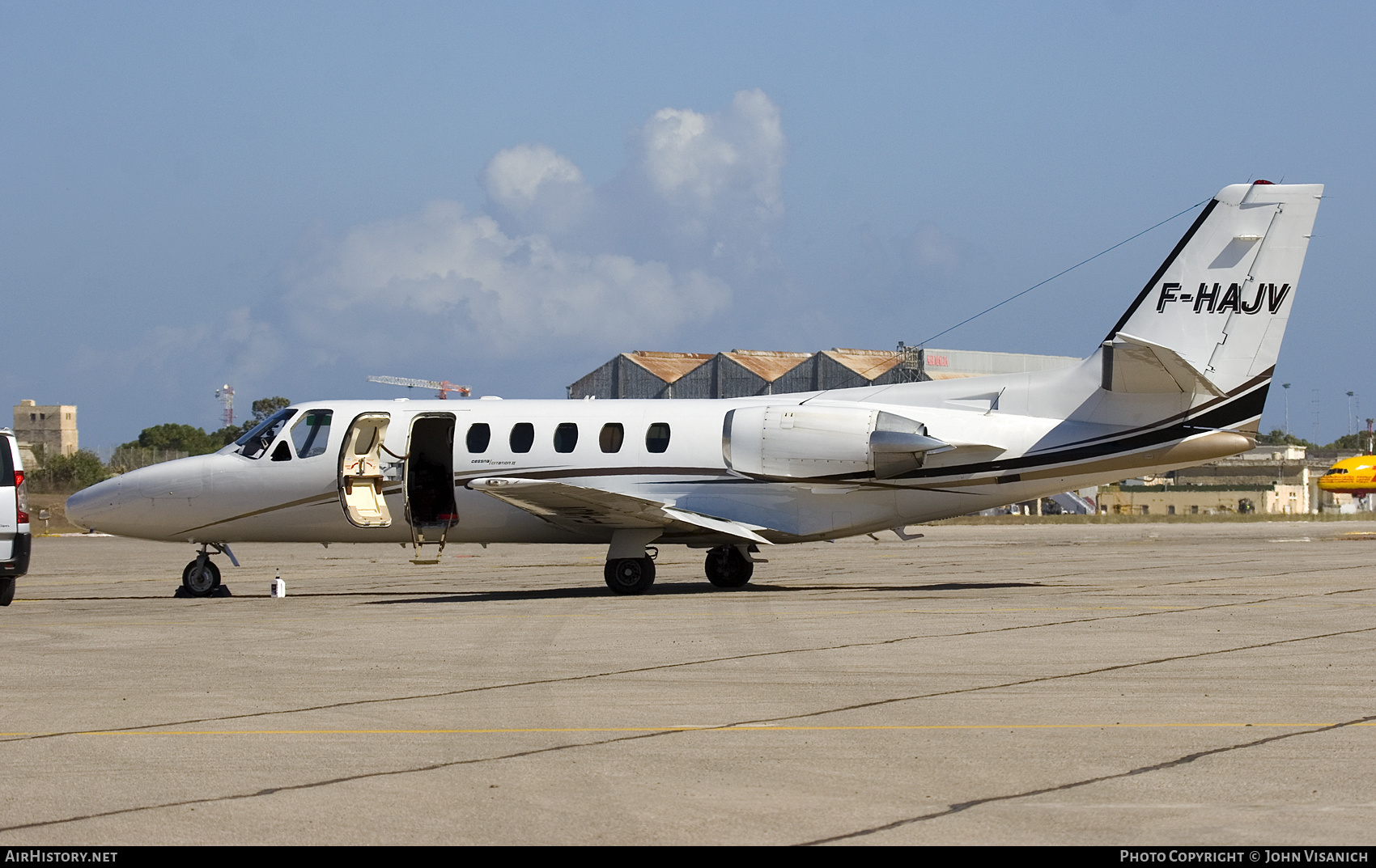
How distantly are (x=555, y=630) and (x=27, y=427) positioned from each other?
112m

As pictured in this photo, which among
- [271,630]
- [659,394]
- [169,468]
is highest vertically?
[659,394]

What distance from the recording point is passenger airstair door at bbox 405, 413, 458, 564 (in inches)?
848

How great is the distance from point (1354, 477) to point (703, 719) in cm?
6472

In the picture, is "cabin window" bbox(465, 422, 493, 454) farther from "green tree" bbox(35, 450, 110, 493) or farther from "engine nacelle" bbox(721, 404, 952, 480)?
"green tree" bbox(35, 450, 110, 493)

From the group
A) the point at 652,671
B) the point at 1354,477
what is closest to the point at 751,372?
the point at 1354,477

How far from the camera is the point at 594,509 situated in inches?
795

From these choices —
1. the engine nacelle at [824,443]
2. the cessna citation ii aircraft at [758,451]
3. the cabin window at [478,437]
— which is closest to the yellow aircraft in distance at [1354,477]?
the cessna citation ii aircraft at [758,451]

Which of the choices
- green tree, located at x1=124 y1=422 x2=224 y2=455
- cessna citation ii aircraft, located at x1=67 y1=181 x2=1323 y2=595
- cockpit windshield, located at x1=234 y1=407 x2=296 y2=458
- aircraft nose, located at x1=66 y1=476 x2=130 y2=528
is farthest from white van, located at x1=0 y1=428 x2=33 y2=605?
green tree, located at x1=124 y1=422 x2=224 y2=455

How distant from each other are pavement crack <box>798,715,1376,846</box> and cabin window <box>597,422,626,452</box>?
44.8 feet

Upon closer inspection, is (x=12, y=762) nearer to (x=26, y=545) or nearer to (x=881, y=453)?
(x=26, y=545)

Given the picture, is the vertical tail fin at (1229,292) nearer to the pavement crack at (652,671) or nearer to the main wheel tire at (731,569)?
the pavement crack at (652,671)

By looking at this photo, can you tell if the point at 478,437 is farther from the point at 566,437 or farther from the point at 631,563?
the point at 631,563
